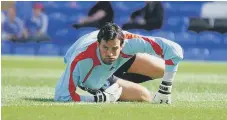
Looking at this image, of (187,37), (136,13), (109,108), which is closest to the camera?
(109,108)

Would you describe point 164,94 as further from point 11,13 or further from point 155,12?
point 11,13

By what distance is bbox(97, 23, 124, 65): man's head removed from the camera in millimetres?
6230

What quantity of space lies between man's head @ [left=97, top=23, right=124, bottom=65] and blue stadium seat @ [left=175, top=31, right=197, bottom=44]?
44.2 ft

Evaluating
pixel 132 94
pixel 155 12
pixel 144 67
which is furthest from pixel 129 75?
pixel 155 12

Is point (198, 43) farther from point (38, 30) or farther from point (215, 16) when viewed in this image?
point (38, 30)

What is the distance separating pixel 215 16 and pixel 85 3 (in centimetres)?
379

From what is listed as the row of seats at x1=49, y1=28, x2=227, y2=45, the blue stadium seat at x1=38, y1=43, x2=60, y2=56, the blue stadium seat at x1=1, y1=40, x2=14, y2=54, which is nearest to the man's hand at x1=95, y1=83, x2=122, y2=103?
the row of seats at x1=49, y1=28, x2=227, y2=45

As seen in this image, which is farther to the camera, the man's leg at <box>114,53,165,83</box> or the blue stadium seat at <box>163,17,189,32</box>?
the blue stadium seat at <box>163,17,189,32</box>

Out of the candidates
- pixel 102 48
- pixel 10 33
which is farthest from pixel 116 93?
pixel 10 33

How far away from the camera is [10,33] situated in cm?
2055

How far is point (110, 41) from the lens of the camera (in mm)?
6234

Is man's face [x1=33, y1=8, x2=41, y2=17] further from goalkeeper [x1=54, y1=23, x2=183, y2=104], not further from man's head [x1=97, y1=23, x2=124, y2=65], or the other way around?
man's head [x1=97, y1=23, x2=124, y2=65]

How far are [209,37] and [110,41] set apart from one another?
45.1ft

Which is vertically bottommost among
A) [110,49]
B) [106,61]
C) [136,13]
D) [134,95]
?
[136,13]
